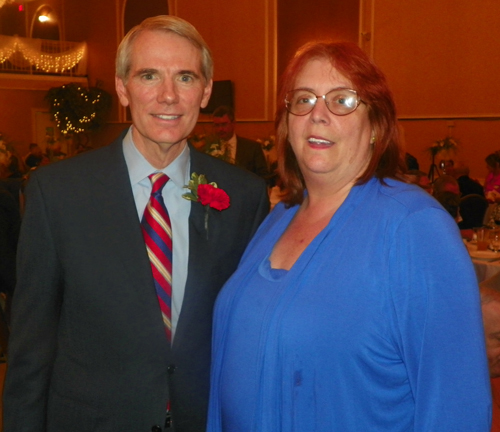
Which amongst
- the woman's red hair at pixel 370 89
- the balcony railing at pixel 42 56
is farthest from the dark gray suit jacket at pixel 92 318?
the balcony railing at pixel 42 56

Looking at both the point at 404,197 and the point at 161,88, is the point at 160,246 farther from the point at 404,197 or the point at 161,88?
the point at 404,197

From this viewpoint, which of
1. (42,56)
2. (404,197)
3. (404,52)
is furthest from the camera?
(42,56)

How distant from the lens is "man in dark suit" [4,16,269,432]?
65.9 inches

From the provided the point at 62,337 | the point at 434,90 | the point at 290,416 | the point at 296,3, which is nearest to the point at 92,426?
the point at 62,337

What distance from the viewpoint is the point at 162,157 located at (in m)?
1.83

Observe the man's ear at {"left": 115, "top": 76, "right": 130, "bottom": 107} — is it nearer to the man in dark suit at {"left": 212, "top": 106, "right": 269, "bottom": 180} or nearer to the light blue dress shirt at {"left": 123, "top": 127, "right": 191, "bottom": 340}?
the light blue dress shirt at {"left": 123, "top": 127, "right": 191, "bottom": 340}

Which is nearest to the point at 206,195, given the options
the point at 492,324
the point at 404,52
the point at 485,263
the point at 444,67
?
the point at 492,324

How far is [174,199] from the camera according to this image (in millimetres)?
1854

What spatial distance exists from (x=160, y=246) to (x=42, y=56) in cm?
1720

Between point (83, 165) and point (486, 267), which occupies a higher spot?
point (83, 165)

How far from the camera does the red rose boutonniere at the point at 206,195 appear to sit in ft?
5.83

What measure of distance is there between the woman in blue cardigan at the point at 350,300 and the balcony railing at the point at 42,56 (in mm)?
16410

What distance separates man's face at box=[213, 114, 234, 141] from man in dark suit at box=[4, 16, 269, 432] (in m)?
5.21

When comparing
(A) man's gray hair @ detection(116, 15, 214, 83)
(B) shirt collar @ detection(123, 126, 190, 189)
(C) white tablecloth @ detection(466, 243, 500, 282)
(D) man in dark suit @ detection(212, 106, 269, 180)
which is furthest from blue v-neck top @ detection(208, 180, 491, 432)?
(D) man in dark suit @ detection(212, 106, 269, 180)
